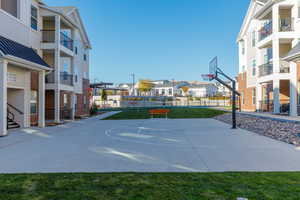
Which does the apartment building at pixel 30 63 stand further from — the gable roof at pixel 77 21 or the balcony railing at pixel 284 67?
the balcony railing at pixel 284 67

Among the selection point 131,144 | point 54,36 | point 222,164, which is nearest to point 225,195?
point 222,164

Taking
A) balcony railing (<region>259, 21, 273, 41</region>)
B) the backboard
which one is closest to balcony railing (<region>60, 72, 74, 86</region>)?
the backboard

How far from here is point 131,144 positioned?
27.1 ft

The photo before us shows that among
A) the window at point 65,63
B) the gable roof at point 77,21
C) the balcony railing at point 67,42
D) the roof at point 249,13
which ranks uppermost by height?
the roof at point 249,13

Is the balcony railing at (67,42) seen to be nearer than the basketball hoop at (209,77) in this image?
No

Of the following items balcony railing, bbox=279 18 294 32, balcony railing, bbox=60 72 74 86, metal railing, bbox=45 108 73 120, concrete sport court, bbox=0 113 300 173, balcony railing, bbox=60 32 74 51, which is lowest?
concrete sport court, bbox=0 113 300 173

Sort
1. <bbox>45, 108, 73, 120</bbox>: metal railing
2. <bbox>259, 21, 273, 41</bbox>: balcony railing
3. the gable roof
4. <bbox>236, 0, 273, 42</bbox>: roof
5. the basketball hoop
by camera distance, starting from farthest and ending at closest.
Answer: <bbox>236, 0, 273, 42</bbox>: roof < <bbox>259, 21, 273, 41</bbox>: balcony railing < <bbox>45, 108, 73, 120</bbox>: metal railing < the gable roof < the basketball hoop

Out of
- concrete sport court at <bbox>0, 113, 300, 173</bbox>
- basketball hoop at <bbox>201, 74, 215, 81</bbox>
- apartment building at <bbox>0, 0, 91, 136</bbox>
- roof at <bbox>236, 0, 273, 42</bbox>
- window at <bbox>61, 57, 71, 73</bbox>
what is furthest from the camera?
roof at <bbox>236, 0, 273, 42</bbox>

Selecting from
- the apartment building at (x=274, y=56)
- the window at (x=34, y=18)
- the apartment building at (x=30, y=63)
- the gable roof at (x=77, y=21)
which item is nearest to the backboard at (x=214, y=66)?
the apartment building at (x=274, y=56)

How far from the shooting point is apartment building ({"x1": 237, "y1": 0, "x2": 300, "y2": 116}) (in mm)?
15961

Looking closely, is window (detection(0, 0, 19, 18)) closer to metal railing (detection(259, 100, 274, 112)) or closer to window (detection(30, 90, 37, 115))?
window (detection(30, 90, 37, 115))

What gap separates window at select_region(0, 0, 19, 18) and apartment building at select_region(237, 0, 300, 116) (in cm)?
1754

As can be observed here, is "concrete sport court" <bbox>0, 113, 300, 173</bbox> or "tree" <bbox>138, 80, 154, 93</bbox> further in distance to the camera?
"tree" <bbox>138, 80, 154, 93</bbox>

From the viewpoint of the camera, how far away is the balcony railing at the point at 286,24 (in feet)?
57.9
